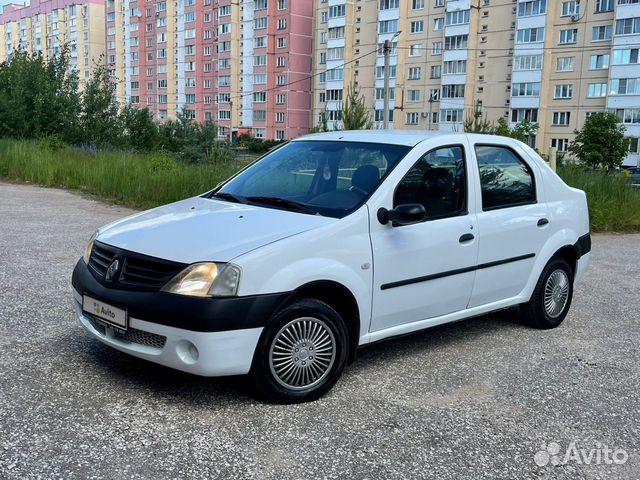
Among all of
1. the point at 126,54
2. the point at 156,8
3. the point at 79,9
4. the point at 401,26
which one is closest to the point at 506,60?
the point at 401,26

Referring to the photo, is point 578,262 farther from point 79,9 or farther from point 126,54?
point 79,9

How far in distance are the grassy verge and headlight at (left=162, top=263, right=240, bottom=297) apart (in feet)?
32.2

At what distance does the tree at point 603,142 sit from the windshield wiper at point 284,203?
1993 inches

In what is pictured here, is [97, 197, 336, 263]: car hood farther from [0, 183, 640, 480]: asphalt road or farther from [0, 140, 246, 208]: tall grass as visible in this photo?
[0, 140, 246, 208]: tall grass

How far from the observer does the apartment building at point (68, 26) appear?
118m

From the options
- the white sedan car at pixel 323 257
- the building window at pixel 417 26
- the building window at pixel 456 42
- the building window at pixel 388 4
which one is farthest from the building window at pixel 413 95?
the white sedan car at pixel 323 257

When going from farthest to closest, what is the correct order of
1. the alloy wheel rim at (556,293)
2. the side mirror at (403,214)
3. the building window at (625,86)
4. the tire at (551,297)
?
1. the building window at (625,86)
2. the alloy wheel rim at (556,293)
3. the tire at (551,297)
4. the side mirror at (403,214)

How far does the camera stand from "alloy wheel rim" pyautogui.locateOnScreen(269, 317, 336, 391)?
411 centimetres

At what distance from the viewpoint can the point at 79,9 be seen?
388 feet

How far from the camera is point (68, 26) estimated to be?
122m

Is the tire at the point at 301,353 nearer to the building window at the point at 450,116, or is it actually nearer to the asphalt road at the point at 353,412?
the asphalt road at the point at 353,412

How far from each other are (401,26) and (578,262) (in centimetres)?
7501

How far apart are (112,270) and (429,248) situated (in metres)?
2.15

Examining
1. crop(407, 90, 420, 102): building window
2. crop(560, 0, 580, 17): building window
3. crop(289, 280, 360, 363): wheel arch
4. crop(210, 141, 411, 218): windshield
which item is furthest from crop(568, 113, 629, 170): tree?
crop(289, 280, 360, 363): wheel arch
